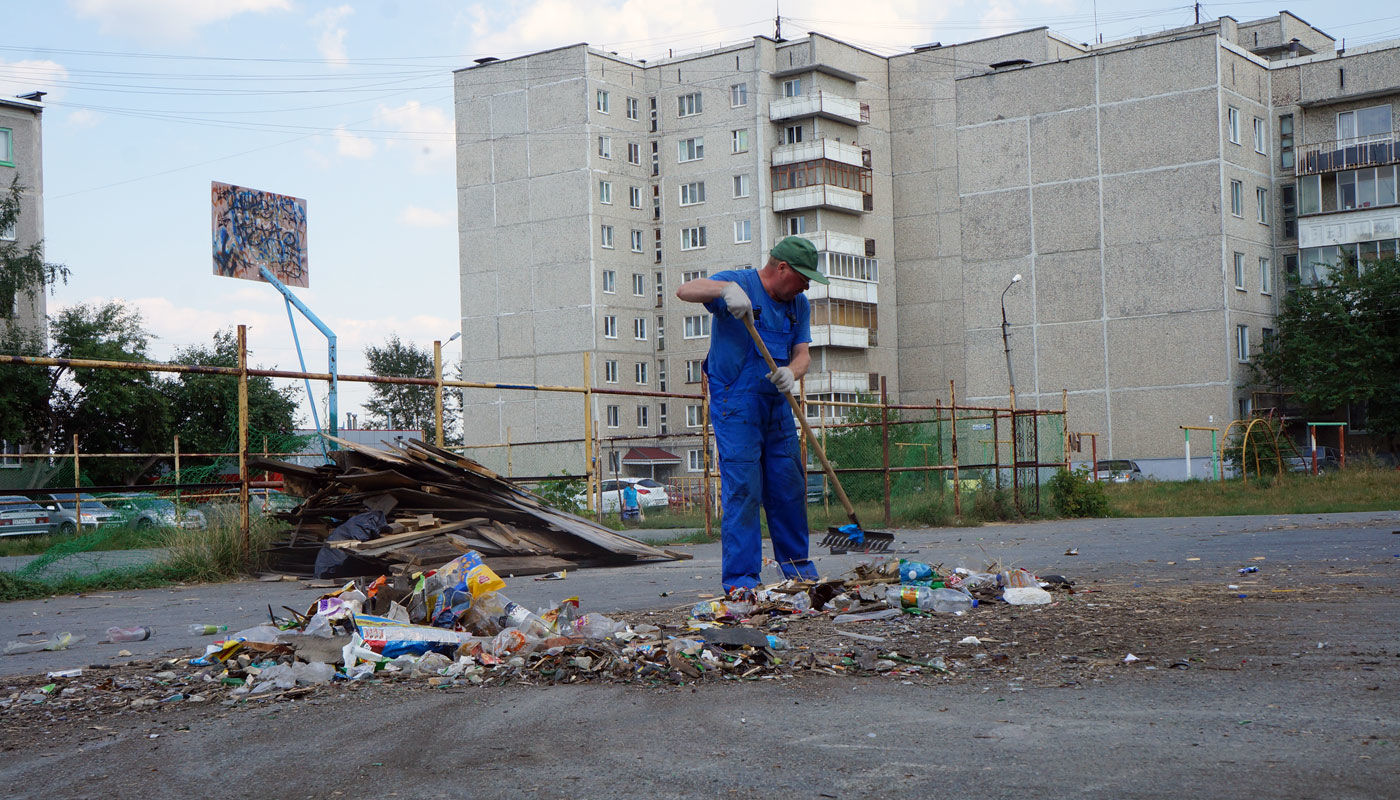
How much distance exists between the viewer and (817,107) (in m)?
59.1

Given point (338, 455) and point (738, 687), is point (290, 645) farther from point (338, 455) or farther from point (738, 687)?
point (338, 455)

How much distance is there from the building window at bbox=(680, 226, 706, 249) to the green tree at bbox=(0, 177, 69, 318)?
3064cm

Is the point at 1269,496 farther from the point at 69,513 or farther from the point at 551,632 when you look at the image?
the point at 69,513

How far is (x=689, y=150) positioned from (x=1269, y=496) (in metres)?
42.4

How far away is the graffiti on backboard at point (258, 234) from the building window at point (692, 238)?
3661 centimetres

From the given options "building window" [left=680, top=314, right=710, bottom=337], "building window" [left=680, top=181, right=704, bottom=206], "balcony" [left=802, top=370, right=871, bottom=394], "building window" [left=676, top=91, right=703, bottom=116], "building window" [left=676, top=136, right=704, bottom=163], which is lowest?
"balcony" [left=802, top=370, right=871, bottom=394]

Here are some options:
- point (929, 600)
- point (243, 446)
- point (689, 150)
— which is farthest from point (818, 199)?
point (929, 600)

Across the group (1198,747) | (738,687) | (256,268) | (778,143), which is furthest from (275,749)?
(778,143)

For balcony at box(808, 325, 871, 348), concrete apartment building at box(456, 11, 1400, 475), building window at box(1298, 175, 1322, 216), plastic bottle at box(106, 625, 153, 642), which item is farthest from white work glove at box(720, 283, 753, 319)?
balcony at box(808, 325, 871, 348)

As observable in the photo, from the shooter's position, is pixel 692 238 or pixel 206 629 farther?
pixel 692 238

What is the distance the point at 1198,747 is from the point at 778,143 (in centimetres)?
5947

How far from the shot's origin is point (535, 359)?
62625 mm

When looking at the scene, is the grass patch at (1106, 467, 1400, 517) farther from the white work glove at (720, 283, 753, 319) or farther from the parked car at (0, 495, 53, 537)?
the parked car at (0, 495, 53, 537)

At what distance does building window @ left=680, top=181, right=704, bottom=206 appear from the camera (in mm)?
63062
